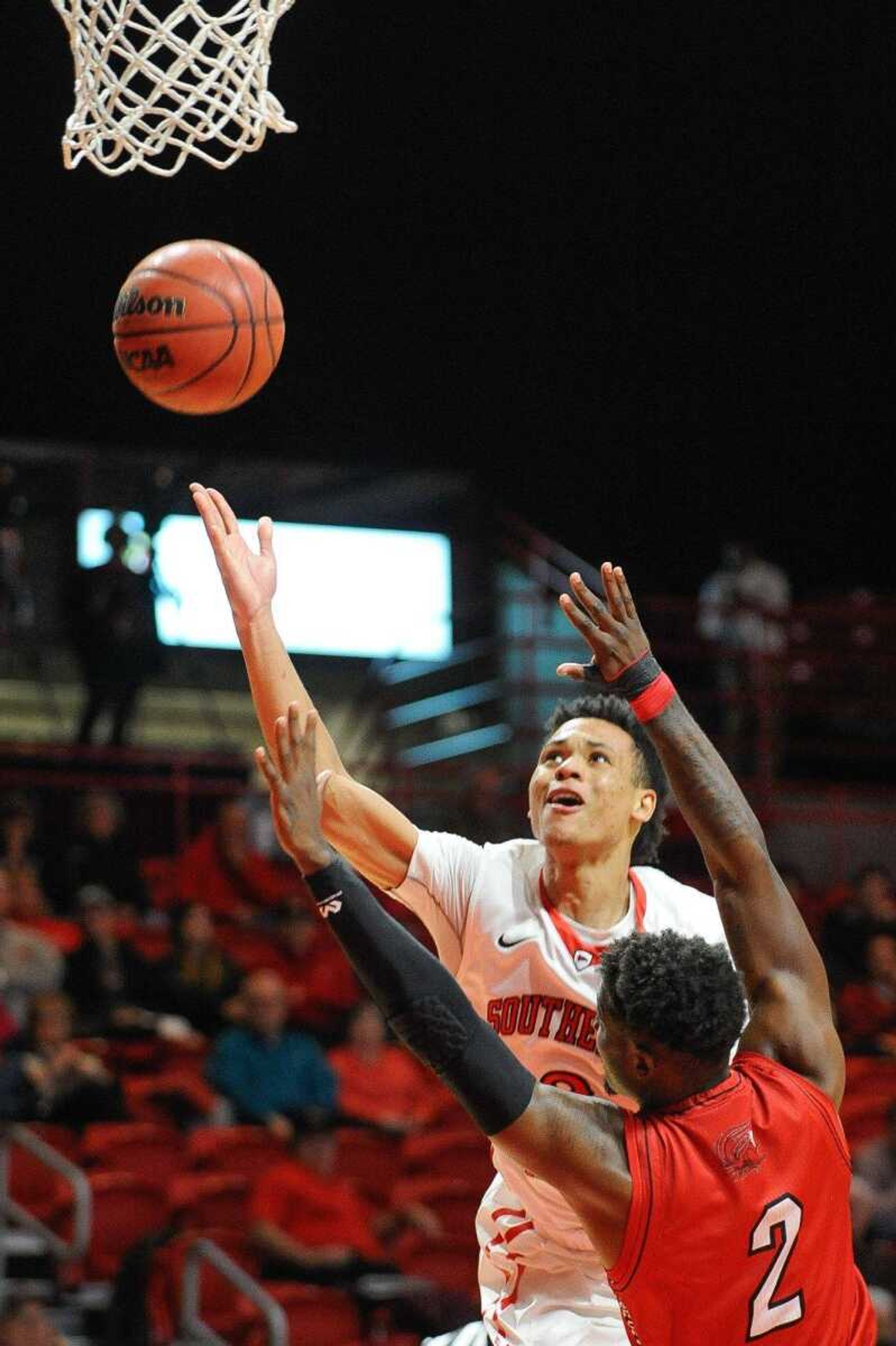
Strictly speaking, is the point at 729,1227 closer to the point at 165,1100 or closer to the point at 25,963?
the point at 165,1100

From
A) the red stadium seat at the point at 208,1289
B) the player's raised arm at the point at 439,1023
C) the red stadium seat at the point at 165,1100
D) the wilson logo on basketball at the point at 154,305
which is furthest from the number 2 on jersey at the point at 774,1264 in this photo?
the red stadium seat at the point at 165,1100

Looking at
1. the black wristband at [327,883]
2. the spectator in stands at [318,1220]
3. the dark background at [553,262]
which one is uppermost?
the dark background at [553,262]

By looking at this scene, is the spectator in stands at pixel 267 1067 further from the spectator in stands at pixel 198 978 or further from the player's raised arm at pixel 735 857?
the player's raised arm at pixel 735 857

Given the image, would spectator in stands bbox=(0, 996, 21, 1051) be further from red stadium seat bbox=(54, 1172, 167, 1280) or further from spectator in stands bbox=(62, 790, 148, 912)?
spectator in stands bbox=(62, 790, 148, 912)

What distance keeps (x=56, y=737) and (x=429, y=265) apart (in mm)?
4533

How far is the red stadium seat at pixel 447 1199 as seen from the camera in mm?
8086

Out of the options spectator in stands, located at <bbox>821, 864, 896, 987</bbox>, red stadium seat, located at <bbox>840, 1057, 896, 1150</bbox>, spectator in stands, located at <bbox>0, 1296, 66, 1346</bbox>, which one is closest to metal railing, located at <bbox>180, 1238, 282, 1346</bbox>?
spectator in stands, located at <bbox>0, 1296, 66, 1346</bbox>

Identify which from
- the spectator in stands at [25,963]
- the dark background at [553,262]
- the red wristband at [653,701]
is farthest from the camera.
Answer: the dark background at [553,262]

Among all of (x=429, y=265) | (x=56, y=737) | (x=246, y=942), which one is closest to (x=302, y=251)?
(x=429, y=265)

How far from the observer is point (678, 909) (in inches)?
168

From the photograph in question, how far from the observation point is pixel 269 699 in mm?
4098

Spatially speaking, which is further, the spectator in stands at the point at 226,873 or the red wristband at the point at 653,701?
the spectator in stands at the point at 226,873

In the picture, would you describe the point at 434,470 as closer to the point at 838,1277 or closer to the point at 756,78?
the point at 756,78

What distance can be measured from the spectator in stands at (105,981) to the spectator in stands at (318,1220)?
3.59 feet
